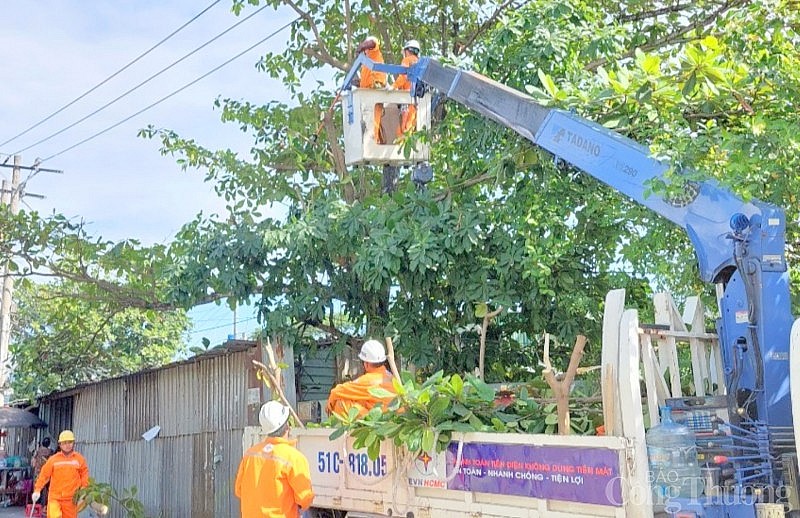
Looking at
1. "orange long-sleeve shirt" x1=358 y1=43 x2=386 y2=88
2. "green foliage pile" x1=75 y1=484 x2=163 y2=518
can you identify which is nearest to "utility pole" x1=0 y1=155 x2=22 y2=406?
"green foliage pile" x1=75 y1=484 x2=163 y2=518

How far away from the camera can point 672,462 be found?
4707 millimetres

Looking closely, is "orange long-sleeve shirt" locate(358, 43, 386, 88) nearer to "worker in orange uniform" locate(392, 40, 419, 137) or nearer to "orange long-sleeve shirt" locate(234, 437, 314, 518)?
"worker in orange uniform" locate(392, 40, 419, 137)

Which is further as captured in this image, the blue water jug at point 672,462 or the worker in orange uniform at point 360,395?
the worker in orange uniform at point 360,395

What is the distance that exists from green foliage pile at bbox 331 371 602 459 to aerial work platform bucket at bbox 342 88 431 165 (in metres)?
4.27

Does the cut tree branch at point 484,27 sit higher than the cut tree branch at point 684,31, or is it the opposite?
the cut tree branch at point 484,27

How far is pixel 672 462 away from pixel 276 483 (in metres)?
2.58

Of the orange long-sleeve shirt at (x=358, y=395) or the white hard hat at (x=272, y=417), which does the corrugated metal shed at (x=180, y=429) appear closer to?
the orange long-sleeve shirt at (x=358, y=395)

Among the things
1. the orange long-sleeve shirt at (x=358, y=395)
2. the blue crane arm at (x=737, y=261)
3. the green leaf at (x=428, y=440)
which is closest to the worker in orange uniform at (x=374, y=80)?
the blue crane arm at (x=737, y=261)

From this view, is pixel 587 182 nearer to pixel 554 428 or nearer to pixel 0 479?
pixel 554 428

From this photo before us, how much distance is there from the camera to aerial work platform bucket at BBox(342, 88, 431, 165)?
9.73m

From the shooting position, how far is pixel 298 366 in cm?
1220

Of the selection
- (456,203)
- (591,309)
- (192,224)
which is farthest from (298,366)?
(591,309)

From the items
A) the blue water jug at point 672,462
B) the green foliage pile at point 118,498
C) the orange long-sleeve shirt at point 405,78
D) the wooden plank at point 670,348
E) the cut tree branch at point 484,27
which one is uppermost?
the cut tree branch at point 484,27

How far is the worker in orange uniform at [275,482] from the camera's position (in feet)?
19.0
